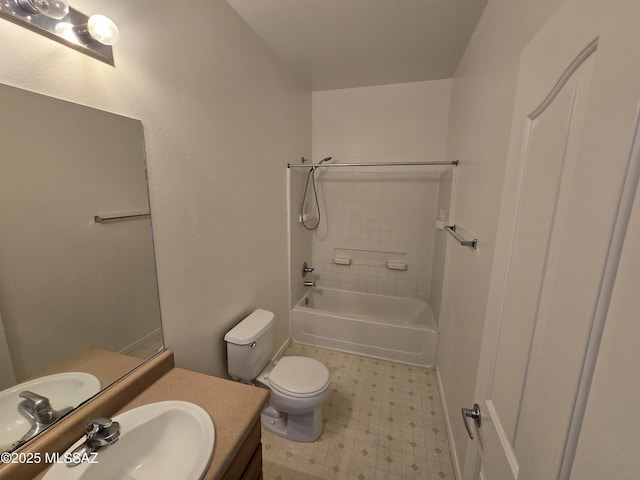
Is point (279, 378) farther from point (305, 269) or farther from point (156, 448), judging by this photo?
point (305, 269)

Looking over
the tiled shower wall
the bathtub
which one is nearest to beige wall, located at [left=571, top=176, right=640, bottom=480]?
the bathtub

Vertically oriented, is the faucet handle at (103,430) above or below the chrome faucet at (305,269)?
above

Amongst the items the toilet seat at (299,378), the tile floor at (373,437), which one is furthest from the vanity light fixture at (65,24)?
the tile floor at (373,437)

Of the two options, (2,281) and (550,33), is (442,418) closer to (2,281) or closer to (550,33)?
(550,33)

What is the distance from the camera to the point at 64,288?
840 mm

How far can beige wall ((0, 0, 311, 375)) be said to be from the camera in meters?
0.87

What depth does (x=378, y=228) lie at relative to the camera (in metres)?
2.94

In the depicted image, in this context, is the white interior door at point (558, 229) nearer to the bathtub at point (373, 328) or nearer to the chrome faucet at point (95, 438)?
the chrome faucet at point (95, 438)

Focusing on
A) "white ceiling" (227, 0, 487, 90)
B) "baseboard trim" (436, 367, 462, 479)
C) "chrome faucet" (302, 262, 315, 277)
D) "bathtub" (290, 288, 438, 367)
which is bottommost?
"baseboard trim" (436, 367, 462, 479)

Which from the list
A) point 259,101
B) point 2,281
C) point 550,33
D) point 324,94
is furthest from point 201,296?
point 324,94

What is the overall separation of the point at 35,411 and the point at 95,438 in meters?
0.19

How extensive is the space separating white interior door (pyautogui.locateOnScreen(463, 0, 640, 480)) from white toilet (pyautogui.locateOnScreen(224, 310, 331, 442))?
102 centimetres

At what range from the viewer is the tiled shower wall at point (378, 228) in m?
2.78

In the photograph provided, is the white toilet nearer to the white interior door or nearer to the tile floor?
the tile floor
